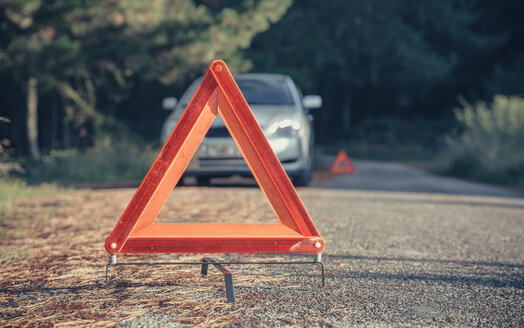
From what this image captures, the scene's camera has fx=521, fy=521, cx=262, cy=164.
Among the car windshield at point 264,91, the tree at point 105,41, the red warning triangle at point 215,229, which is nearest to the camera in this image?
the red warning triangle at point 215,229

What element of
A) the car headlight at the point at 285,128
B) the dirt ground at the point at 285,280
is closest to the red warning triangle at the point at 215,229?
the dirt ground at the point at 285,280

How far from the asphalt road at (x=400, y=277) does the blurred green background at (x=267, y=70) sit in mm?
3362

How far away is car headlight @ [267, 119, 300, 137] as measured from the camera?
7.17 metres

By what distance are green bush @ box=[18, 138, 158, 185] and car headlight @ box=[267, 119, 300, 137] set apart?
4970 millimetres

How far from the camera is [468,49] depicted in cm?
3319

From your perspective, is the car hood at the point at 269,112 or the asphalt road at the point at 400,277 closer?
the asphalt road at the point at 400,277

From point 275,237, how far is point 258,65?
19520mm

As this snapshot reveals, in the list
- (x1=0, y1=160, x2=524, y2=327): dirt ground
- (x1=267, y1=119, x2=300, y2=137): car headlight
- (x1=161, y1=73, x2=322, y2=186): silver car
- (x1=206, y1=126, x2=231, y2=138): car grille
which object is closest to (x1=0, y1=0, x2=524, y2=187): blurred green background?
(x1=0, y1=160, x2=524, y2=327): dirt ground

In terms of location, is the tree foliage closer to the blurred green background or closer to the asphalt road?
the blurred green background

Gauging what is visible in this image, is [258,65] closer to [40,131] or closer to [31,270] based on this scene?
[40,131]

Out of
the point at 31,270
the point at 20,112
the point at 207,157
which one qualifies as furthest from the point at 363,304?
the point at 20,112

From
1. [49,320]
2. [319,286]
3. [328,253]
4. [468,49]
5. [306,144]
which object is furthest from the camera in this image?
[468,49]

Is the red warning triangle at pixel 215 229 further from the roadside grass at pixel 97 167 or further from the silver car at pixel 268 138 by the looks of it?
the roadside grass at pixel 97 167

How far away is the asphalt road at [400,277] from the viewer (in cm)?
245
